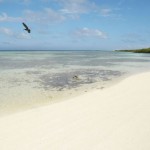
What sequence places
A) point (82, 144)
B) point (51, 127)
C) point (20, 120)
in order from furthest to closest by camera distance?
point (20, 120) → point (51, 127) → point (82, 144)

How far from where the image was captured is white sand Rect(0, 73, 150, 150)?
6469mm

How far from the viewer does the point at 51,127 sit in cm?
779

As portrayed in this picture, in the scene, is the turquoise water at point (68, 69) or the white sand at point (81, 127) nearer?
the white sand at point (81, 127)

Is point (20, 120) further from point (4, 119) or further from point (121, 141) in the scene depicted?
point (121, 141)

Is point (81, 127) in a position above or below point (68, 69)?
above

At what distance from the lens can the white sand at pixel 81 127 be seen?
647 centimetres

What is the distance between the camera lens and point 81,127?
773 cm

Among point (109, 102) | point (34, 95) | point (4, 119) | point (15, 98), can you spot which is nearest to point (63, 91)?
point (34, 95)

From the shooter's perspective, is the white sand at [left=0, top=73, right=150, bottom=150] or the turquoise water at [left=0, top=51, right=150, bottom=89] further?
the turquoise water at [left=0, top=51, right=150, bottom=89]

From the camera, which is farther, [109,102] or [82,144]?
[109,102]

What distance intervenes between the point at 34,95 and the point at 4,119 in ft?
17.1

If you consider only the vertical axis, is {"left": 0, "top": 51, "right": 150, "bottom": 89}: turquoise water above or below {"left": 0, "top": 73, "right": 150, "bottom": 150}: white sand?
below

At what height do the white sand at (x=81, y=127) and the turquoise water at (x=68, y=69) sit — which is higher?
the white sand at (x=81, y=127)

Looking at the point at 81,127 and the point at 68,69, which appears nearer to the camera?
the point at 81,127
